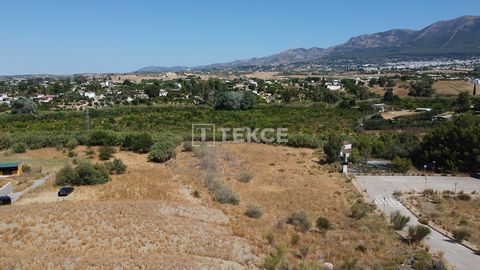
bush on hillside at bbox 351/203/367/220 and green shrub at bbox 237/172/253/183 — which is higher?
bush on hillside at bbox 351/203/367/220

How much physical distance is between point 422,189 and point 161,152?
17.9 meters

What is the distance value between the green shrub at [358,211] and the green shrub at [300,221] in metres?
2.78

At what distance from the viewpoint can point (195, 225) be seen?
17.1 metres

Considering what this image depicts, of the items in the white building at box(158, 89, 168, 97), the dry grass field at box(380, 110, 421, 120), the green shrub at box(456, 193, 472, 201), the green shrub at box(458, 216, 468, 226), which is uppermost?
the green shrub at box(458, 216, 468, 226)

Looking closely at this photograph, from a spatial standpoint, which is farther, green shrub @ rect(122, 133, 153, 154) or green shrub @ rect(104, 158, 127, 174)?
green shrub @ rect(122, 133, 153, 154)

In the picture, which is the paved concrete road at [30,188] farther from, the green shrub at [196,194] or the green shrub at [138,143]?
the green shrub at [138,143]

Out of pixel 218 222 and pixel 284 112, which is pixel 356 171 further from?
pixel 284 112

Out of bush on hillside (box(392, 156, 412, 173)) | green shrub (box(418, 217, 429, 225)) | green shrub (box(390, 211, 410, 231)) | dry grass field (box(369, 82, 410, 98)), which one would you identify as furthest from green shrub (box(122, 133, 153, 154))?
dry grass field (box(369, 82, 410, 98))

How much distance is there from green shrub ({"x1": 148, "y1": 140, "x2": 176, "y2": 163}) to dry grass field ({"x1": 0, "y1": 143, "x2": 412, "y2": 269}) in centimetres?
580

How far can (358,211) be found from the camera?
19859mm

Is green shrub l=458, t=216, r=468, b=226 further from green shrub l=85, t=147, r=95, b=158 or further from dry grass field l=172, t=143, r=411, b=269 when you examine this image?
green shrub l=85, t=147, r=95, b=158

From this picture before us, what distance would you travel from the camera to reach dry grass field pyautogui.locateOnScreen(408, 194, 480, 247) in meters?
18.5

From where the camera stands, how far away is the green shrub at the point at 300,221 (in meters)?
17.8

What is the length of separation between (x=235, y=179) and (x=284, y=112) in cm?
3797
